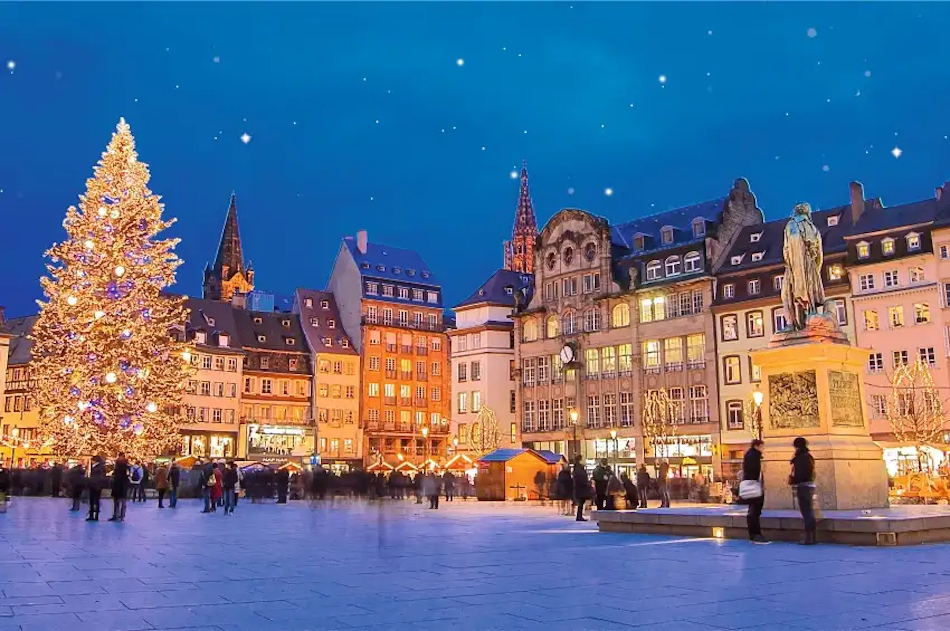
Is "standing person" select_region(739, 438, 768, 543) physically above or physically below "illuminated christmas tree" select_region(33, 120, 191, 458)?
below

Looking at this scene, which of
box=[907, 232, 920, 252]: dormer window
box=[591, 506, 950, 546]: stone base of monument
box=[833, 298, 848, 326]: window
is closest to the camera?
box=[591, 506, 950, 546]: stone base of monument

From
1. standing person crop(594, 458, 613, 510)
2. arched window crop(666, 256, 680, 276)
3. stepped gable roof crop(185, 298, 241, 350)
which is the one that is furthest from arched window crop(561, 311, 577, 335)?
standing person crop(594, 458, 613, 510)

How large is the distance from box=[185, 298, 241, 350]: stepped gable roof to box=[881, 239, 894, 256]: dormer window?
51.0 metres

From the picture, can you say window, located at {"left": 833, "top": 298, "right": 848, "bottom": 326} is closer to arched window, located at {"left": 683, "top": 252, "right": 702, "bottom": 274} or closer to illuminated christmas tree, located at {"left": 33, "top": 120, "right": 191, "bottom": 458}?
arched window, located at {"left": 683, "top": 252, "right": 702, "bottom": 274}

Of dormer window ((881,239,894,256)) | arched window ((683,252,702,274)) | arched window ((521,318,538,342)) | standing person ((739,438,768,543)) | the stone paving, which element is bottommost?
the stone paving

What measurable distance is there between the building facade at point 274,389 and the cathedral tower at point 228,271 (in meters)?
45.7

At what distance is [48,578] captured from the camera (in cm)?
973

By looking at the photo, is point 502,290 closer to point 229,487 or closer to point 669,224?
point 669,224

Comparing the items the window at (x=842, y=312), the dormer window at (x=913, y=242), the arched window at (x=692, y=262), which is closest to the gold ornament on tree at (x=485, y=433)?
the arched window at (x=692, y=262)

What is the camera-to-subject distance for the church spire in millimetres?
132500

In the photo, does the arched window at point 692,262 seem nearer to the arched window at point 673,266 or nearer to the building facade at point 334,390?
the arched window at point 673,266

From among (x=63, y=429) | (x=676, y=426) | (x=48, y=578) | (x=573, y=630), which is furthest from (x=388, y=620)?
(x=676, y=426)

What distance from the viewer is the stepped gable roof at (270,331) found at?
79812 millimetres

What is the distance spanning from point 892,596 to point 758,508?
5.37 meters
